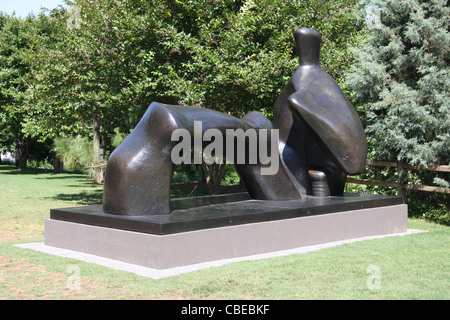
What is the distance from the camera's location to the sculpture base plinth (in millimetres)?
6227

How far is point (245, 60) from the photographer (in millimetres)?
11266

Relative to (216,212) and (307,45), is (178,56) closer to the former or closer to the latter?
(307,45)

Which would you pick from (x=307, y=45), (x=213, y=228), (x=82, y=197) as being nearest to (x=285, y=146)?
(x=307, y=45)

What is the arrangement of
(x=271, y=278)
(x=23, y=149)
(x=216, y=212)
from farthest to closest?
(x=23, y=149), (x=216, y=212), (x=271, y=278)

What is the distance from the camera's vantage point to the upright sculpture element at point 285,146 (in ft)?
22.7

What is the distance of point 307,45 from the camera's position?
919 centimetres

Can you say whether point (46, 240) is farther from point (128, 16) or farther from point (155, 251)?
point (128, 16)

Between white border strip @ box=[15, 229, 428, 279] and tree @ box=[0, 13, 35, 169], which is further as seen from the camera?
tree @ box=[0, 13, 35, 169]

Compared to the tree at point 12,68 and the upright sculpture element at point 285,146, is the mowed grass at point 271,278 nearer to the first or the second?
the upright sculpture element at point 285,146

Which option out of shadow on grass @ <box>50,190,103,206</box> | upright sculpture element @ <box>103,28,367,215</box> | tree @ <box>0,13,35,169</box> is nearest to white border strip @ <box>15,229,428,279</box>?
upright sculpture element @ <box>103,28,367,215</box>

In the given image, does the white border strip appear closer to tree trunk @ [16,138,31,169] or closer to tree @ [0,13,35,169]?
tree @ [0,13,35,169]

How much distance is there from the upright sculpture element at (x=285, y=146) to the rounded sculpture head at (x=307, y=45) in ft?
0.06

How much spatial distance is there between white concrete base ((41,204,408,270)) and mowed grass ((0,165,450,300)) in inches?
15.6

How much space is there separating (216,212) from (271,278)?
72.9 inches
